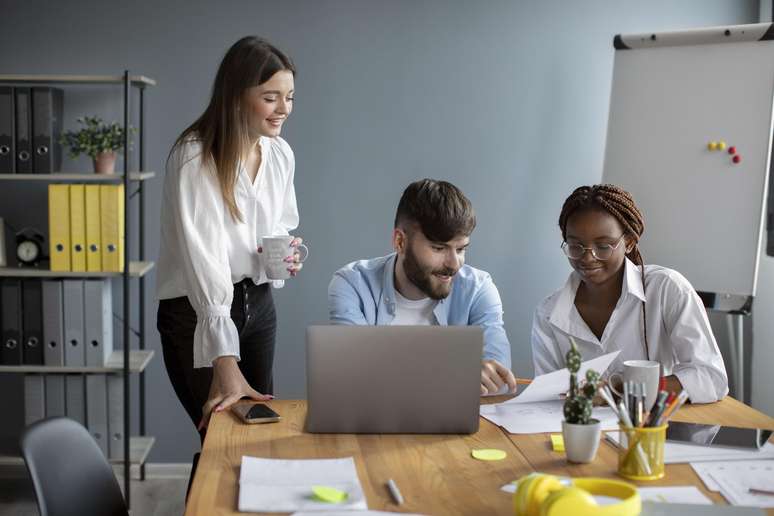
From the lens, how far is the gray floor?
3517mm

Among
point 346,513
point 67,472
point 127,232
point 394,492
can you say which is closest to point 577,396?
point 394,492

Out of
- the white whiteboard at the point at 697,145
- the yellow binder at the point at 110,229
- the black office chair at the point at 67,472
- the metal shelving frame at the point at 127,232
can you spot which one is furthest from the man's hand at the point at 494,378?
the yellow binder at the point at 110,229

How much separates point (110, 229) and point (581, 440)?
7.64ft

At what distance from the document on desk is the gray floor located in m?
2.03

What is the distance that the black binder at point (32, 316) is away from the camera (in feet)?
11.6

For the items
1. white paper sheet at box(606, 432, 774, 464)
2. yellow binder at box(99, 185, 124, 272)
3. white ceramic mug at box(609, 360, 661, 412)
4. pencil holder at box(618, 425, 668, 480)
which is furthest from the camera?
yellow binder at box(99, 185, 124, 272)

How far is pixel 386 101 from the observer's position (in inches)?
149

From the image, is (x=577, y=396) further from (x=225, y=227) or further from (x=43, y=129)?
(x=43, y=129)

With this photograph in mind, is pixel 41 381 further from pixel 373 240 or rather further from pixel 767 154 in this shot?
pixel 767 154

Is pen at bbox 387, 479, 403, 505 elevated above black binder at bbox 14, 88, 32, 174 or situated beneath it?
situated beneath

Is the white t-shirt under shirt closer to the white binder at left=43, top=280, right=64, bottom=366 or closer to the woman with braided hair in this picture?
the woman with braided hair

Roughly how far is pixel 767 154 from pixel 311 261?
175 cm

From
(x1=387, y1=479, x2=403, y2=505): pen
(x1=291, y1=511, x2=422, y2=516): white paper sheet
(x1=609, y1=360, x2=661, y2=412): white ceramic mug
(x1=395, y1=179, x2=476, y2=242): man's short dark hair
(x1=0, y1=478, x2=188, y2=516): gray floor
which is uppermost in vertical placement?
(x1=395, y1=179, x2=476, y2=242): man's short dark hair

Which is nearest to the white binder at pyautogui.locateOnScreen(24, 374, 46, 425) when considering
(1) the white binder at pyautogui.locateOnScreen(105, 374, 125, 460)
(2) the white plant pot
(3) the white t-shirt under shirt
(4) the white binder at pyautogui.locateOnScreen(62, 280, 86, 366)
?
(4) the white binder at pyautogui.locateOnScreen(62, 280, 86, 366)
